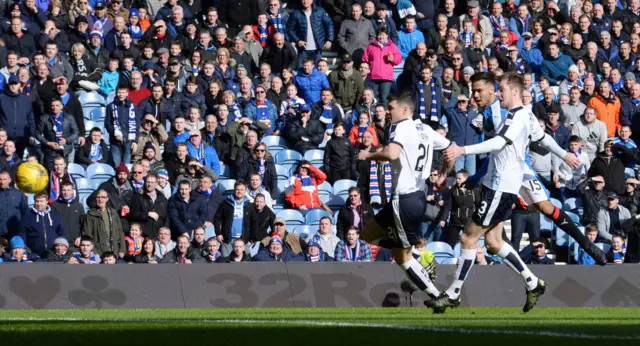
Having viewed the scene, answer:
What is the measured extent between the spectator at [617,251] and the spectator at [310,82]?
6.15 meters

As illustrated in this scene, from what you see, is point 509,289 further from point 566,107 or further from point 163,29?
point 163,29

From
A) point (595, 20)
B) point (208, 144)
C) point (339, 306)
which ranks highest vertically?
point (595, 20)

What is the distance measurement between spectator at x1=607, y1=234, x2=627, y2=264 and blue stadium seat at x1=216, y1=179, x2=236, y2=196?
6535 millimetres

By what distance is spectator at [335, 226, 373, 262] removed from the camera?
18375 mm

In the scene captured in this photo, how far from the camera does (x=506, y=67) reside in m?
24.1

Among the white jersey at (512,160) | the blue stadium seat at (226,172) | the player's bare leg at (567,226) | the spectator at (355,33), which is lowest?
the blue stadium seat at (226,172)

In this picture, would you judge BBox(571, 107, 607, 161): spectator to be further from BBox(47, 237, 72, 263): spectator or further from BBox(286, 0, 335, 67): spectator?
BBox(47, 237, 72, 263): spectator

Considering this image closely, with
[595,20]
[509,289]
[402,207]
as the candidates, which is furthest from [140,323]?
[595,20]

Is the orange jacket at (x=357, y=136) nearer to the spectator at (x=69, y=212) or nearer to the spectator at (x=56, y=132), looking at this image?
the spectator at (x=56, y=132)

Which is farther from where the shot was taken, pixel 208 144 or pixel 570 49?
pixel 570 49

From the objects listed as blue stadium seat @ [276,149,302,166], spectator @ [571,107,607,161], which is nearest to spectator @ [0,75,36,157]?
blue stadium seat @ [276,149,302,166]

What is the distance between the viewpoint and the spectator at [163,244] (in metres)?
18.1

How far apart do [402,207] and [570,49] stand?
13694 mm

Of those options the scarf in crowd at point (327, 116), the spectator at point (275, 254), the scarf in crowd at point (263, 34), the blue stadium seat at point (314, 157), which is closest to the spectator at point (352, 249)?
the spectator at point (275, 254)
